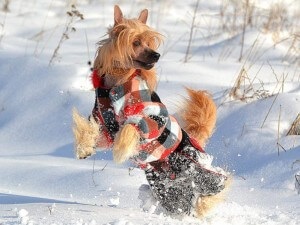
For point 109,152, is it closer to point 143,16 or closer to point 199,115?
point 199,115

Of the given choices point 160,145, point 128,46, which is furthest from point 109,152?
point 128,46

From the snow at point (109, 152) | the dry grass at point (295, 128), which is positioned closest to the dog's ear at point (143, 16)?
the snow at point (109, 152)

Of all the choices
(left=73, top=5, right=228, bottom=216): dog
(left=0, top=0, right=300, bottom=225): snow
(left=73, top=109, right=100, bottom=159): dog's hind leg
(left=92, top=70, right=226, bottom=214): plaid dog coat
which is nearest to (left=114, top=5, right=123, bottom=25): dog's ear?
(left=73, top=5, right=228, bottom=216): dog

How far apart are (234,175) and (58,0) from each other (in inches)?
206

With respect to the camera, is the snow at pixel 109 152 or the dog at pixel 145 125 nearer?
the dog at pixel 145 125

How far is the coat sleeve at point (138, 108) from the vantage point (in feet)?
10.0

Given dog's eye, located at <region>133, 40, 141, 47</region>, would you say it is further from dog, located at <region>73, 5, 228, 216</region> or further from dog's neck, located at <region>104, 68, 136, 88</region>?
dog's neck, located at <region>104, 68, 136, 88</region>

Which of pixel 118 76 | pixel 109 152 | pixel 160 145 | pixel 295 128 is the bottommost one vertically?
pixel 109 152

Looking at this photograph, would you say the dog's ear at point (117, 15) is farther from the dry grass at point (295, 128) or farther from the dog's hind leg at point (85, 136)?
the dry grass at point (295, 128)

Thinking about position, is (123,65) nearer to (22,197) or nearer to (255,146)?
(22,197)

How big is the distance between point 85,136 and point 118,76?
0.94 ft

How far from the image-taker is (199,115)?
3.43 meters

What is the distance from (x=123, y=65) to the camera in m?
3.09

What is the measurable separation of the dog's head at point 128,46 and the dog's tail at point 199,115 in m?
0.36
